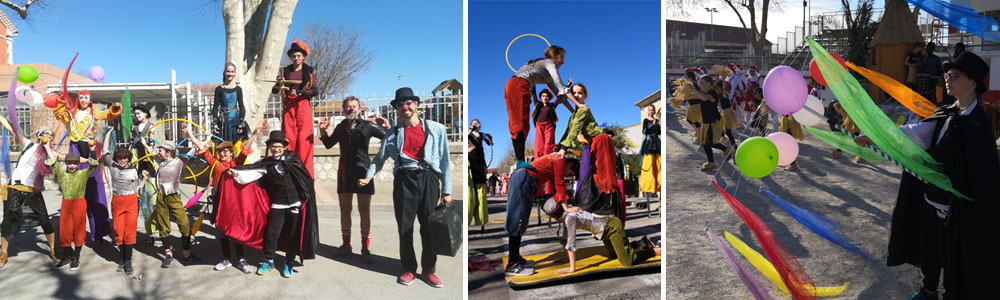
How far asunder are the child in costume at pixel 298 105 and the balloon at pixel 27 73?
5.80 ft

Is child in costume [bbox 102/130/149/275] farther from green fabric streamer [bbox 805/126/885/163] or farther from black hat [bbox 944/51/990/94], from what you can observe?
black hat [bbox 944/51/990/94]

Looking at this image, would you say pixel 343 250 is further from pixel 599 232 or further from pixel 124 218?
pixel 599 232

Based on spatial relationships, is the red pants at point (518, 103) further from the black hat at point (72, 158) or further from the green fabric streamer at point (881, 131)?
the black hat at point (72, 158)

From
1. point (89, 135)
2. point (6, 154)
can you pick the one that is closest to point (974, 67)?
point (89, 135)

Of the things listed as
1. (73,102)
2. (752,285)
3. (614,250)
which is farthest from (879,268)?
(73,102)

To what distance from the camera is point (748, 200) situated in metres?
3.68

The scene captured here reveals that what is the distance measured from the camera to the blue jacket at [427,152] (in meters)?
3.80

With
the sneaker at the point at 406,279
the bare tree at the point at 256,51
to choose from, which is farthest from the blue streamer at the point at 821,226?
the bare tree at the point at 256,51

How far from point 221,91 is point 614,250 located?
9.14 ft

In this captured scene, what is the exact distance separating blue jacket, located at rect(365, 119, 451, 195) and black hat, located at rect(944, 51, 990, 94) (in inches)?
110

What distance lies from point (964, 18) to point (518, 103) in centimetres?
253

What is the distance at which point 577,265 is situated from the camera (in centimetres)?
381

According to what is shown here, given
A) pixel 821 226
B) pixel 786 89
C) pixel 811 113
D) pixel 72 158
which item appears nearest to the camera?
pixel 786 89

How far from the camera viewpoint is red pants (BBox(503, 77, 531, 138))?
12.3 feet
